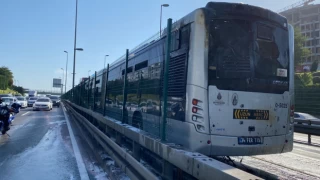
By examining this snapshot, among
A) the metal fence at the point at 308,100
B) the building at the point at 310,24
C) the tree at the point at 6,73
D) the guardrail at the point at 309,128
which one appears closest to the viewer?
the guardrail at the point at 309,128

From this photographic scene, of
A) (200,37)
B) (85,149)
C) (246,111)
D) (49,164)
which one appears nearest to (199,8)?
(200,37)

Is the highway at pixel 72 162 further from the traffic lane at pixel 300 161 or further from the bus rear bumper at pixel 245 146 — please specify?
the bus rear bumper at pixel 245 146

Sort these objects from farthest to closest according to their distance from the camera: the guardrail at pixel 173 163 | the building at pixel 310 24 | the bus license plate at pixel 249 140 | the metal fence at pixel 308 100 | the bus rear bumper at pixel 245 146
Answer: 1. the building at pixel 310 24
2. the metal fence at pixel 308 100
3. the bus license plate at pixel 249 140
4. the bus rear bumper at pixel 245 146
5. the guardrail at pixel 173 163

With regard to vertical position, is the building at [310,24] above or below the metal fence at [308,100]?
above

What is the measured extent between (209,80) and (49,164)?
469 centimetres

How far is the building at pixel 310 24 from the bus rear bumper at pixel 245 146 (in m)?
109

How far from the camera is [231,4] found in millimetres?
5438

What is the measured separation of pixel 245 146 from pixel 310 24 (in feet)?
392

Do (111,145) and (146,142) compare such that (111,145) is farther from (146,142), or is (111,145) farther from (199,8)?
(199,8)

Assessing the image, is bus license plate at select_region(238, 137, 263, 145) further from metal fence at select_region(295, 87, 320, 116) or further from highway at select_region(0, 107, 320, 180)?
metal fence at select_region(295, 87, 320, 116)

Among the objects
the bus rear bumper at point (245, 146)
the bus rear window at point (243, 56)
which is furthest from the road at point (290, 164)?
the bus rear window at point (243, 56)

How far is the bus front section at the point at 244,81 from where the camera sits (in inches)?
205

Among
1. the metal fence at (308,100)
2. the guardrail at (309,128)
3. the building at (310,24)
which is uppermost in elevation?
the building at (310,24)

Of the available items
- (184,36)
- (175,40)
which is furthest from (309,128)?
(184,36)
